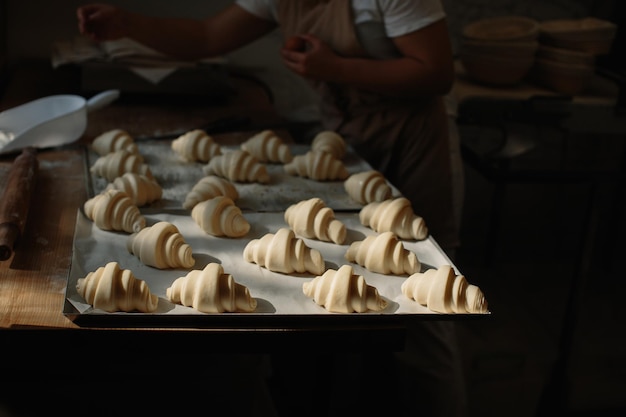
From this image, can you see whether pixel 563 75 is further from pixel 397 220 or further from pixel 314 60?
pixel 397 220

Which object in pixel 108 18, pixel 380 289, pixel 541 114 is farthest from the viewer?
pixel 541 114

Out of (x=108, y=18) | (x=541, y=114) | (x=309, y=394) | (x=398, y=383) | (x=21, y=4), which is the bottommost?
(x=309, y=394)

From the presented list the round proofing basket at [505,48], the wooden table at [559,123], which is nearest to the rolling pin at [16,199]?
the wooden table at [559,123]

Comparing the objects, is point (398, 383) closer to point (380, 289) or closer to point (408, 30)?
point (380, 289)

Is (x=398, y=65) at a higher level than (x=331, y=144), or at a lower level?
higher

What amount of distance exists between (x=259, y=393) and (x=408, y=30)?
3.64 feet

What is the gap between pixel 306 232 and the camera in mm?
1797

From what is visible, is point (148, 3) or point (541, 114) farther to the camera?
point (148, 3)

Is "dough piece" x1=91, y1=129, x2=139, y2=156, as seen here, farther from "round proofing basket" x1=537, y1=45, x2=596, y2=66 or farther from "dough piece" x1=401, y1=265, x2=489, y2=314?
"round proofing basket" x1=537, y1=45, x2=596, y2=66

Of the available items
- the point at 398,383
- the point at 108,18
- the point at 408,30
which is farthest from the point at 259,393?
the point at 108,18

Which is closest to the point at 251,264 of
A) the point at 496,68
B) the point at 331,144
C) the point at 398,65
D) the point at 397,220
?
the point at 397,220

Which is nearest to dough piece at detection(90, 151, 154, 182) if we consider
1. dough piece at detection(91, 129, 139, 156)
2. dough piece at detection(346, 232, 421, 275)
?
dough piece at detection(91, 129, 139, 156)

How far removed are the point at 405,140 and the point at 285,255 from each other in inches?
38.6

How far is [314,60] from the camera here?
7.34 feet
